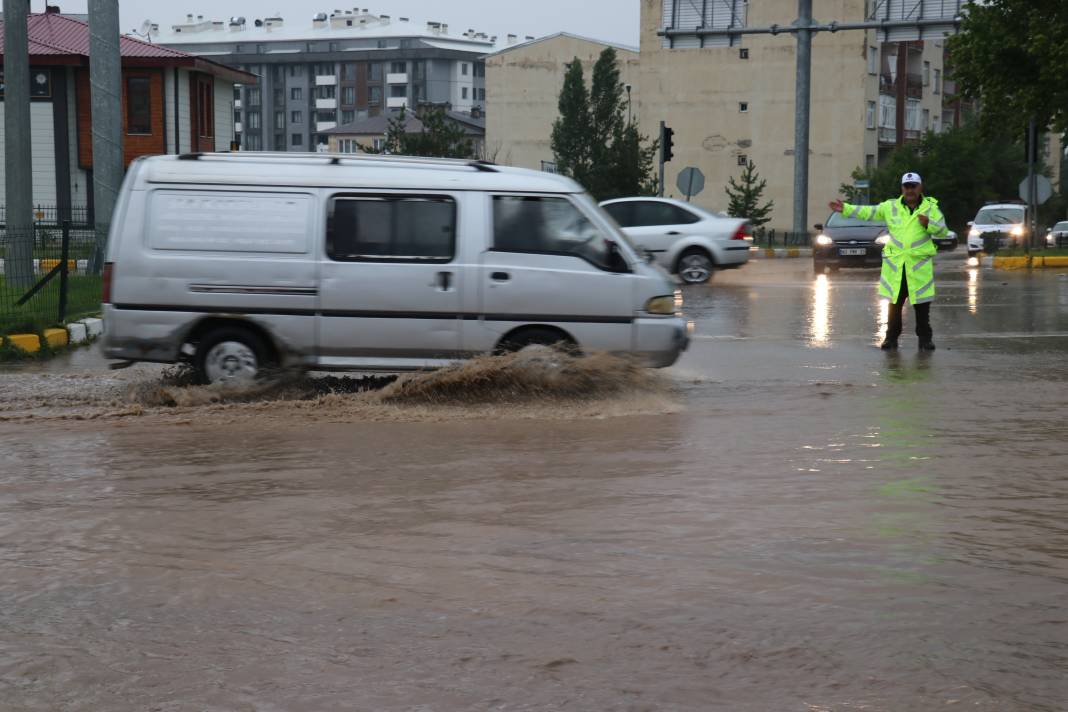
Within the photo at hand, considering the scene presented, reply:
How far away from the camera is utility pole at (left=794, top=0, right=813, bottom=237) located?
39000 mm

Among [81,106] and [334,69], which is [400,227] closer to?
[81,106]

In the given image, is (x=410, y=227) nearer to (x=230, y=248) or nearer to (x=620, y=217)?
(x=230, y=248)

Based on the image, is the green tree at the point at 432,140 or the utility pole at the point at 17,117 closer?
the utility pole at the point at 17,117

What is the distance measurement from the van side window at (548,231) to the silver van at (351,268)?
0.01m

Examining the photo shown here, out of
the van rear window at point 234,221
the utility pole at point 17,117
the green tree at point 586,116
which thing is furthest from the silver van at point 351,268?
the green tree at point 586,116

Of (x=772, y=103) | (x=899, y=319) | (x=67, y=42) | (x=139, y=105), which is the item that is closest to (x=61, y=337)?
(x=899, y=319)

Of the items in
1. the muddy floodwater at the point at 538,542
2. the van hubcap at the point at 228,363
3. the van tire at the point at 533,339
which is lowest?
the muddy floodwater at the point at 538,542

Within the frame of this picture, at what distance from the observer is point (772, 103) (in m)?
71.4

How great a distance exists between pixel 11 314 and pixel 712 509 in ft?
32.5

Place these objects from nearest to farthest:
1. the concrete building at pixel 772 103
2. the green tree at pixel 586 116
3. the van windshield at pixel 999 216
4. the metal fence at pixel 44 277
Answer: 1. the metal fence at pixel 44 277
2. the van windshield at pixel 999 216
3. the green tree at pixel 586 116
4. the concrete building at pixel 772 103

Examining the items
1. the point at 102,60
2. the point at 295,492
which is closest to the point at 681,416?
the point at 295,492

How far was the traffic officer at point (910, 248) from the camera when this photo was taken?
13078mm

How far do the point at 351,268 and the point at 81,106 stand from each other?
139 ft

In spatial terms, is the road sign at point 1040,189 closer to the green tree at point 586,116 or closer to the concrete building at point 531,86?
the green tree at point 586,116
